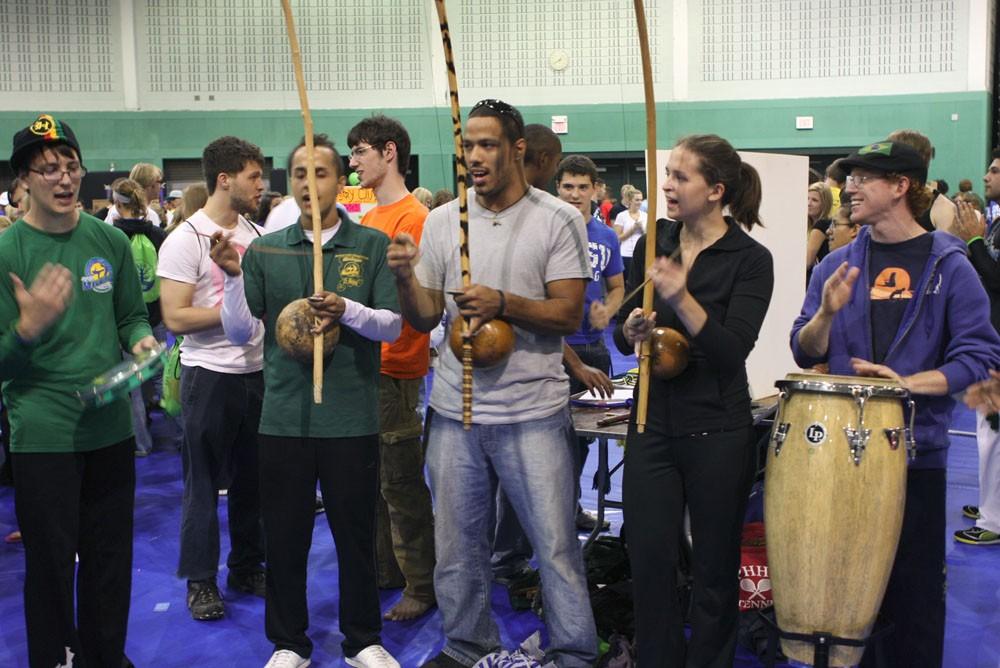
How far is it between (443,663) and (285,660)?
0.55 meters

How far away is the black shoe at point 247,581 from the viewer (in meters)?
4.29

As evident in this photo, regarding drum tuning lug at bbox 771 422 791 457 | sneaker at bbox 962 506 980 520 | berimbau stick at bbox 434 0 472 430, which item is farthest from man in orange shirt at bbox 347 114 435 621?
sneaker at bbox 962 506 980 520

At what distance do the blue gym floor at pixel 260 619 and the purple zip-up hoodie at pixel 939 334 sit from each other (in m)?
1.21

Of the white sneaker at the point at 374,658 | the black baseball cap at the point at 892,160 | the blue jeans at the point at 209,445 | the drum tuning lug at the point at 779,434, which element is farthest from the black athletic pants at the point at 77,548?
the black baseball cap at the point at 892,160

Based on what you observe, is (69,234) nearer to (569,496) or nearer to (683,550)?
(569,496)

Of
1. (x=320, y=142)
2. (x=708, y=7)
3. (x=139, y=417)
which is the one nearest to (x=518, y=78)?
(x=708, y=7)

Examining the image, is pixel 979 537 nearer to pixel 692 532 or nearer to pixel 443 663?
pixel 692 532

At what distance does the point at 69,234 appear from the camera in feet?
9.66

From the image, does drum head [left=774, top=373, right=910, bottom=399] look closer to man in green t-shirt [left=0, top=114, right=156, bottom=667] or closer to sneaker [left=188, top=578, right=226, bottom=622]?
man in green t-shirt [left=0, top=114, right=156, bottom=667]

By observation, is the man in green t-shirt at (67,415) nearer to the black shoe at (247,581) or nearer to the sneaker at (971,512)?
the black shoe at (247,581)

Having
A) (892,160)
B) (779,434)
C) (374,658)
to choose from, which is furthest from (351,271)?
(892,160)

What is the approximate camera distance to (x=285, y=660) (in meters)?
3.41

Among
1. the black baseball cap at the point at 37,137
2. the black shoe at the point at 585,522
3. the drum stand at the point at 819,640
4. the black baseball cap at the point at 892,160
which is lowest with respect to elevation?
the black shoe at the point at 585,522

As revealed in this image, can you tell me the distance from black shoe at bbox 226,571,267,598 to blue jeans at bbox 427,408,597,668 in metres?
1.29
